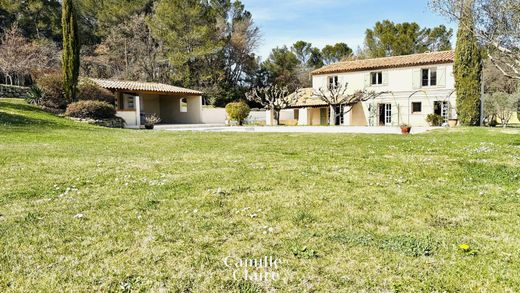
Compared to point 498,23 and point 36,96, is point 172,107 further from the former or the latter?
point 498,23

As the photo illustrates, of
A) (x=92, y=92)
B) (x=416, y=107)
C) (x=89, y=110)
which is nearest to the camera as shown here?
(x=89, y=110)

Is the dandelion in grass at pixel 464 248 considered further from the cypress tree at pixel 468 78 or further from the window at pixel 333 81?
the window at pixel 333 81

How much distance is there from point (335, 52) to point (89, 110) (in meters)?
41.8

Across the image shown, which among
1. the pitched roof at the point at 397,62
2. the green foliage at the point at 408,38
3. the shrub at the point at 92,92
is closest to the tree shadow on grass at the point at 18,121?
the shrub at the point at 92,92

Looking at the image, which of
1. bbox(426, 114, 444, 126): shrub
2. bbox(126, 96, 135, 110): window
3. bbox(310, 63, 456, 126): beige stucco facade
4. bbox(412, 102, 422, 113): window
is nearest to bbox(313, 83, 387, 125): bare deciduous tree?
bbox(310, 63, 456, 126): beige stucco facade

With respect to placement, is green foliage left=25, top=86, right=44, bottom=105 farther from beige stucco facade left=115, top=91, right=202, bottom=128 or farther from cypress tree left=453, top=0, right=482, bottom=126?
cypress tree left=453, top=0, right=482, bottom=126

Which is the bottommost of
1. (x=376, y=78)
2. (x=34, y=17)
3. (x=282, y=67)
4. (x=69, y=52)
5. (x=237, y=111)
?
(x=237, y=111)

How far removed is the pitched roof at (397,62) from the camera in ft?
98.0

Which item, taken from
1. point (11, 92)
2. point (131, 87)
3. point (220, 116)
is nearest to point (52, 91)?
point (11, 92)

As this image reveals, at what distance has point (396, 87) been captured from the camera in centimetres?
3222

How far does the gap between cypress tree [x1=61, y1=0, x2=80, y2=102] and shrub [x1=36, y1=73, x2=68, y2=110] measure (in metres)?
0.51

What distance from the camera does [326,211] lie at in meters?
4.60

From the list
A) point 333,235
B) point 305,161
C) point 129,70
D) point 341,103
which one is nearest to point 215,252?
point 333,235

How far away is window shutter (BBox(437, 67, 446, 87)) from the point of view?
29.8m
